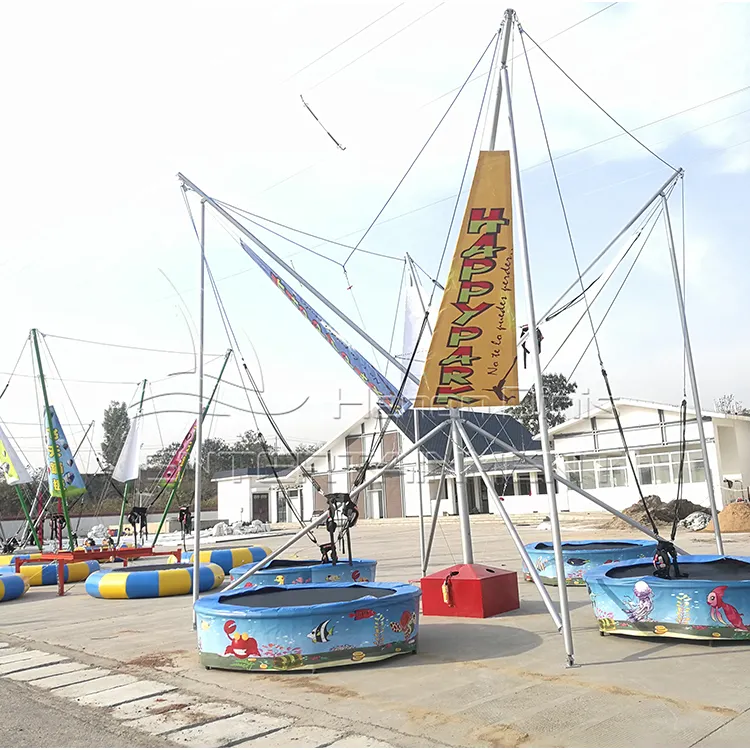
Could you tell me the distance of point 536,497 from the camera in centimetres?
3666

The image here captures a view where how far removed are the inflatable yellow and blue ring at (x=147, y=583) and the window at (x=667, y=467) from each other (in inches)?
940

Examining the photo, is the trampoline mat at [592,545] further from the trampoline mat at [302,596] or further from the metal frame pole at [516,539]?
the trampoline mat at [302,596]

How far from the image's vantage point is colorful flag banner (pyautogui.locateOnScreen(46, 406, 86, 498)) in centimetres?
1717

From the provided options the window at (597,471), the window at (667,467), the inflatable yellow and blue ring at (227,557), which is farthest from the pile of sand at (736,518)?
the inflatable yellow and blue ring at (227,557)

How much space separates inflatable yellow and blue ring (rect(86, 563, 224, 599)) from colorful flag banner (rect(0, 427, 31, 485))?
10.1 meters

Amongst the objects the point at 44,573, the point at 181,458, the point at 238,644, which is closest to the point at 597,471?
the point at 181,458

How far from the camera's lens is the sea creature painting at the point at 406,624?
7.02m

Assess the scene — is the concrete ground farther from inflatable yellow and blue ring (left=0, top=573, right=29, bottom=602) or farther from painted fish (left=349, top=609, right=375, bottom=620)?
inflatable yellow and blue ring (left=0, top=573, right=29, bottom=602)

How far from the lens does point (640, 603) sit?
284 inches

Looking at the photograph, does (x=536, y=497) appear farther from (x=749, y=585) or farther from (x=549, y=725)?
(x=549, y=725)

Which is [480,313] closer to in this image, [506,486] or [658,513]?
[658,513]

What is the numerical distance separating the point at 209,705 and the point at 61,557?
1058 cm

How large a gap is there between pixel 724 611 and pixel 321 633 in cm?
369

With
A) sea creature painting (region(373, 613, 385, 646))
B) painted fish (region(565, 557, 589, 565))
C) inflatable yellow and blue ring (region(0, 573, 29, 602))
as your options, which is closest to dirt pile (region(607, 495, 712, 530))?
painted fish (region(565, 557, 589, 565))
